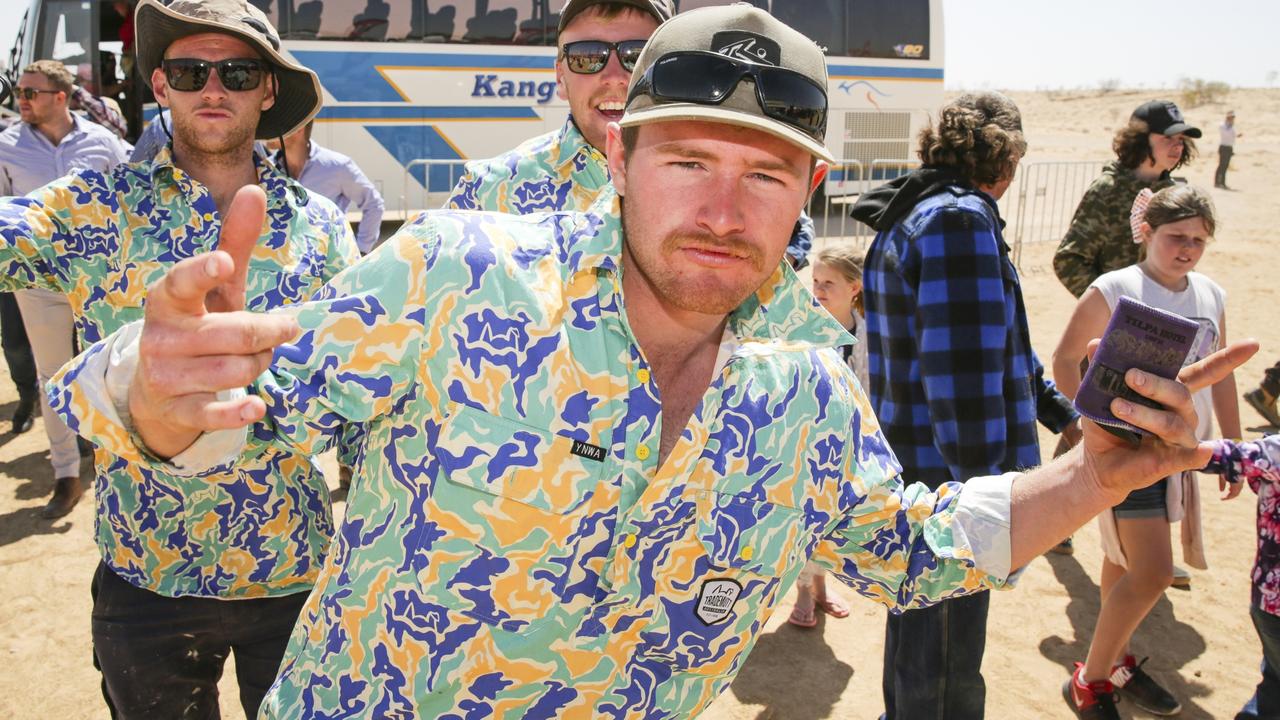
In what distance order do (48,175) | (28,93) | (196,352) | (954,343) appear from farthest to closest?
(48,175), (28,93), (954,343), (196,352)

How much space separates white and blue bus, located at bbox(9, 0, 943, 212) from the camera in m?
11.9

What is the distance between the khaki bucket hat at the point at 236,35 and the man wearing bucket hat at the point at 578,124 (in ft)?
1.95

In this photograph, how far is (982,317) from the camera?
9.80 feet

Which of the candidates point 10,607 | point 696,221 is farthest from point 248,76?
point 10,607

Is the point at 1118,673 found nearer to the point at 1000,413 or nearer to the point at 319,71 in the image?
the point at 1000,413

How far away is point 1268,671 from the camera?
131 inches

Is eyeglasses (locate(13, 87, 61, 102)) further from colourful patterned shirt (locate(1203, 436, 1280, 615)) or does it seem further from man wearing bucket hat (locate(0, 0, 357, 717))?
colourful patterned shirt (locate(1203, 436, 1280, 615))

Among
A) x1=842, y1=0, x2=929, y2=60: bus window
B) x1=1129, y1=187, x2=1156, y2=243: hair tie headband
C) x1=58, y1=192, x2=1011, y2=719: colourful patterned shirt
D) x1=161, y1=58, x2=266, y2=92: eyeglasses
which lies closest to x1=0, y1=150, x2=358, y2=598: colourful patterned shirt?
x1=161, y1=58, x2=266, y2=92: eyeglasses

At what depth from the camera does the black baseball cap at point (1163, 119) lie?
550 centimetres

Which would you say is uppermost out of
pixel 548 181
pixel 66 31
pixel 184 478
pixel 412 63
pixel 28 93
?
pixel 66 31

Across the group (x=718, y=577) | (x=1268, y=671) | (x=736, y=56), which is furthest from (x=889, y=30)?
(x=718, y=577)

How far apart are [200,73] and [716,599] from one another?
2.07 m

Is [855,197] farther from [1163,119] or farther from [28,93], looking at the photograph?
[28,93]

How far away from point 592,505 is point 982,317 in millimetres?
1833
